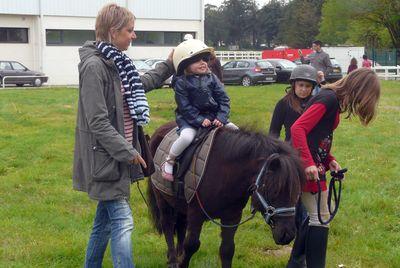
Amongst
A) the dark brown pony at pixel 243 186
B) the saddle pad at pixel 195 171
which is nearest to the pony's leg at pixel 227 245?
the dark brown pony at pixel 243 186

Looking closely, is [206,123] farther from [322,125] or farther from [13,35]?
[13,35]

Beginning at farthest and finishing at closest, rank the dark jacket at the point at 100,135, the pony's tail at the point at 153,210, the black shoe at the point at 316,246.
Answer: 1. the pony's tail at the point at 153,210
2. the black shoe at the point at 316,246
3. the dark jacket at the point at 100,135

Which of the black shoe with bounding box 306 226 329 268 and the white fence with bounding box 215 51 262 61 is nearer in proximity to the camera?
the black shoe with bounding box 306 226 329 268

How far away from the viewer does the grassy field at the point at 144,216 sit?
5.83 meters

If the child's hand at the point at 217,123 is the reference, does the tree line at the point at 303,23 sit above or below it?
above

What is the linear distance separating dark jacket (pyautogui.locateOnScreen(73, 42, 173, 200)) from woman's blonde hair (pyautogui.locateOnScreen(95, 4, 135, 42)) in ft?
0.46

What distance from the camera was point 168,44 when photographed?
45.3 metres

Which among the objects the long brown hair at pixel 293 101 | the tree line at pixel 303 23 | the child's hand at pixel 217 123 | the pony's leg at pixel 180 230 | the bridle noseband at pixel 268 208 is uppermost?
the tree line at pixel 303 23

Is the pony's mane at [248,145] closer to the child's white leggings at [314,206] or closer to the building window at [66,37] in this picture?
the child's white leggings at [314,206]

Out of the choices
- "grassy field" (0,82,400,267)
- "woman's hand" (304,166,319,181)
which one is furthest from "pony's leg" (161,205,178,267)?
"woman's hand" (304,166,319,181)

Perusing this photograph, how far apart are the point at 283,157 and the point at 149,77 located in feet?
4.42

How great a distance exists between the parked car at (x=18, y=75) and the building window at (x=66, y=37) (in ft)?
23.3

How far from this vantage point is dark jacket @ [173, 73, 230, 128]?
491cm

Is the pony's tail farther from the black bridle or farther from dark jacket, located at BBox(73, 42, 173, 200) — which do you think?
the black bridle
